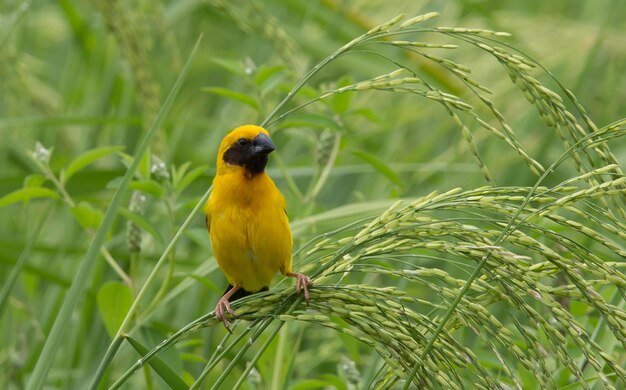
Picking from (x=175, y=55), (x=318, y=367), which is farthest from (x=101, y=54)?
(x=318, y=367)

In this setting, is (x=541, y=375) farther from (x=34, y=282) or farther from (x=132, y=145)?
(x=132, y=145)

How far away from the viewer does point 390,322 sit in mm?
1805

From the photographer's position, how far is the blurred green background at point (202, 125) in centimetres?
309

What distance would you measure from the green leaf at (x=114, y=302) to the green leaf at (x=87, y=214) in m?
0.25

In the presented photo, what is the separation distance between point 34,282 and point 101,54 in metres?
1.42

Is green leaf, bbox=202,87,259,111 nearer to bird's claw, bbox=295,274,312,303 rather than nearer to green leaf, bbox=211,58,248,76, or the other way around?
green leaf, bbox=211,58,248,76

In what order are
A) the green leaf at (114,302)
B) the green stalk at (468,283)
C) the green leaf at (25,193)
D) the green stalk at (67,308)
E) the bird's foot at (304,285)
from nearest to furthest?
the green stalk at (468,283) < the bird's foot at (304,285) < the green stalk at (67,308) < the green leaf at (114,302) < the green leaf at (25,193)

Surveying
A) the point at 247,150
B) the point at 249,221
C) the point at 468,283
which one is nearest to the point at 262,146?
the point at 247,150

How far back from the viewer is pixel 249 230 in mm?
2910

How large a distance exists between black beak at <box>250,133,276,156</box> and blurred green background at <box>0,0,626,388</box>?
8cm

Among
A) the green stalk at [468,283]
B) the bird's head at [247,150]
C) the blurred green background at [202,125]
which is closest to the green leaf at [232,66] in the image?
the blurred green background at [202,125]

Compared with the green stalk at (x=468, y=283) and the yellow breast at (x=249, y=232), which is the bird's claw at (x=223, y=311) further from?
the green stalk at (x=468, y=283)

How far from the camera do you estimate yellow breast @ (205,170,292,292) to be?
288cm

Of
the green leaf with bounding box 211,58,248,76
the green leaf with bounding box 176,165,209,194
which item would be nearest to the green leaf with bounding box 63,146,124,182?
the green leaf with bounding box 176,165,209,194
